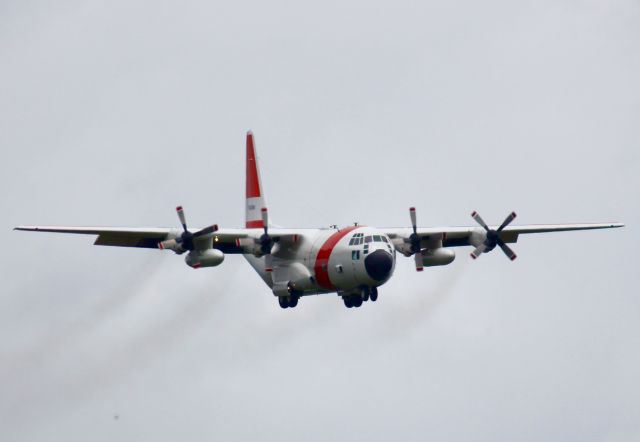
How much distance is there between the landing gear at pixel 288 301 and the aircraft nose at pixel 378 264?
4771 millimetres

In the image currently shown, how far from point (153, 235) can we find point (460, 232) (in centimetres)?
1361

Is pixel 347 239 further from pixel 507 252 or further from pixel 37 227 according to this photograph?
pixel 37 227

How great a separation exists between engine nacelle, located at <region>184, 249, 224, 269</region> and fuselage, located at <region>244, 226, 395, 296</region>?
3.81 m

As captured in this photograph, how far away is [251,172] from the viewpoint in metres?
67.7

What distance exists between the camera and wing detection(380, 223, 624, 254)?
2416 inches

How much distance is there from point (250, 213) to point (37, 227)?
1375 centimetres

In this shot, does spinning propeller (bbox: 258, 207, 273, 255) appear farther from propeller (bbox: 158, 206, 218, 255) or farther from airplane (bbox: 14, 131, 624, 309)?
propeller (bbox: 158, 206, 218, 255)

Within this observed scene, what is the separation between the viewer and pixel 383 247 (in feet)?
185

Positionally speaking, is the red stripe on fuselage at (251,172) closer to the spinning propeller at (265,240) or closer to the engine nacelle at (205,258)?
the spinning propeller at (265,240)

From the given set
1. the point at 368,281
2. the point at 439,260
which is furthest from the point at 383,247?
the point at 439,260

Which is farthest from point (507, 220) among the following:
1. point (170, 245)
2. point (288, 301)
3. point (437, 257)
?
point (170, 245)

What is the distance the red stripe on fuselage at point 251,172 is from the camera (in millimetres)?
67250

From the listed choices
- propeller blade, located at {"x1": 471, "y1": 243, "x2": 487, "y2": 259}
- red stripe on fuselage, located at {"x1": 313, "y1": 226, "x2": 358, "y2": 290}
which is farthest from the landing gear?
propeller blade, located at {"x1": 471, "y1": 243, "x2": 487, "y2": 259}

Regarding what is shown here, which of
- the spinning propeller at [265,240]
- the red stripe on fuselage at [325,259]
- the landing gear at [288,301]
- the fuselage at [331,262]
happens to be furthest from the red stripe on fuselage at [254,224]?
the red stripe on fuselage at [325,259]
